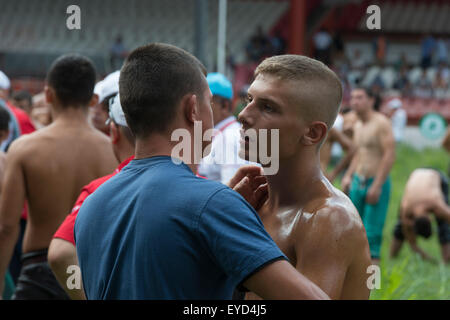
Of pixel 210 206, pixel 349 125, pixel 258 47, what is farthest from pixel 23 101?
pixel 258 47

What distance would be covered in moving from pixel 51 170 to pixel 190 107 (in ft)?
5.74

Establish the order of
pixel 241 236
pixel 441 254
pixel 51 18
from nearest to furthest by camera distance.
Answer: pixel 241 236, pixel 441 254, pixel 51 18

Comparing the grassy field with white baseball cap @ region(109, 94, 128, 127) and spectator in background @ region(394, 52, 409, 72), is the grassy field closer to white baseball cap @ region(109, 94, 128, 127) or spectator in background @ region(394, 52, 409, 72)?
white baseball cap @ region(109, 94, 128, 127)

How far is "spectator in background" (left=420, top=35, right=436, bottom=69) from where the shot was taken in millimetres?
23109

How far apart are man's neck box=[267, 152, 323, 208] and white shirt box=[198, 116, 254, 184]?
193cm

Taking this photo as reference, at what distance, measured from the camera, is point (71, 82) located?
10.5 ft

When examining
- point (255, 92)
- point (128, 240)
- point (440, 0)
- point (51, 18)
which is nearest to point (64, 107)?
point (255, 92)

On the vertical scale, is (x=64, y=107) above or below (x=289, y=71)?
below

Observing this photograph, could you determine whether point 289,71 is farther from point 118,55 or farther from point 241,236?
point 118,55

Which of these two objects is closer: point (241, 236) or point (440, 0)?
point (241, 236)

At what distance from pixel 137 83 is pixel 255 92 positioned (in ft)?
1.18

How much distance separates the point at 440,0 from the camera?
87.0 feet

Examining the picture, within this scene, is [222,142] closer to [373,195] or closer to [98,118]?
[98,118]

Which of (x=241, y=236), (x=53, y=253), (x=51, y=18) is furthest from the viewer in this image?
(x=51, y=18)
